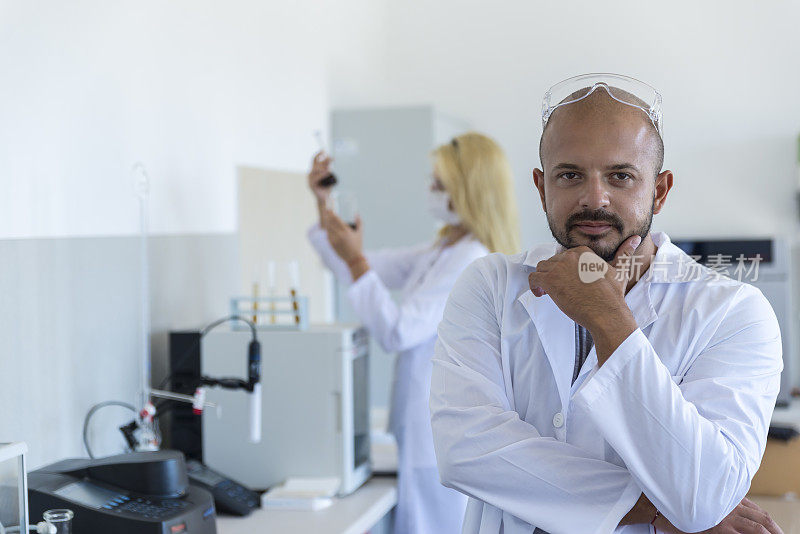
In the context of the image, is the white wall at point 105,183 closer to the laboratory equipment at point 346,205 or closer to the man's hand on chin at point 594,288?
the laboratory equipment at point 346,205

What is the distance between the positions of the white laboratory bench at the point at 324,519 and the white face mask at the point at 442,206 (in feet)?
2.79

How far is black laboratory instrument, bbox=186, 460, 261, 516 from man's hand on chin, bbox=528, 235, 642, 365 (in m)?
1.07

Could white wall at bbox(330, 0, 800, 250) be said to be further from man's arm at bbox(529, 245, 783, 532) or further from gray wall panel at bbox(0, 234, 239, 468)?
man's arm at bbox(529, 245, 783, 532)

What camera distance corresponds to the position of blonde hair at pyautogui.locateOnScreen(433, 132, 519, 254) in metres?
2.52

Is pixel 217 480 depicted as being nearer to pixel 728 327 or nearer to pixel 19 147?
pixel 19 147

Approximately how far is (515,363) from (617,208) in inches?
11.2

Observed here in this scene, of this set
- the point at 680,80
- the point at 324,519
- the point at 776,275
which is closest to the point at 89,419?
the point at 324,519

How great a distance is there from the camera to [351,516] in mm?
2014

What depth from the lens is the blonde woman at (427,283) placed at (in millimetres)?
2361

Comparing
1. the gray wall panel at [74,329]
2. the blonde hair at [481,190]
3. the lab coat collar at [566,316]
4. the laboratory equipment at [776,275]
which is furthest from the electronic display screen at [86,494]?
the laboratory equipment at [776,275]

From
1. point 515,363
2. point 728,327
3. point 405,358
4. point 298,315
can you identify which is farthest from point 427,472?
point 728,327

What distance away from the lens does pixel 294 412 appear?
2.22 m

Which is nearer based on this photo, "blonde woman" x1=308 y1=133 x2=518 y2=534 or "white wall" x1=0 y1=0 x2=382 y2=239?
"white wall" x1=0 y1=0 x2=382 y2=239

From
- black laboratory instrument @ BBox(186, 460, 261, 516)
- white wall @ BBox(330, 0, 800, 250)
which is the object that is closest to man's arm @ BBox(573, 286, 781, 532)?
black laboratory instrument @ BBox(186, 460, 261, 516)
